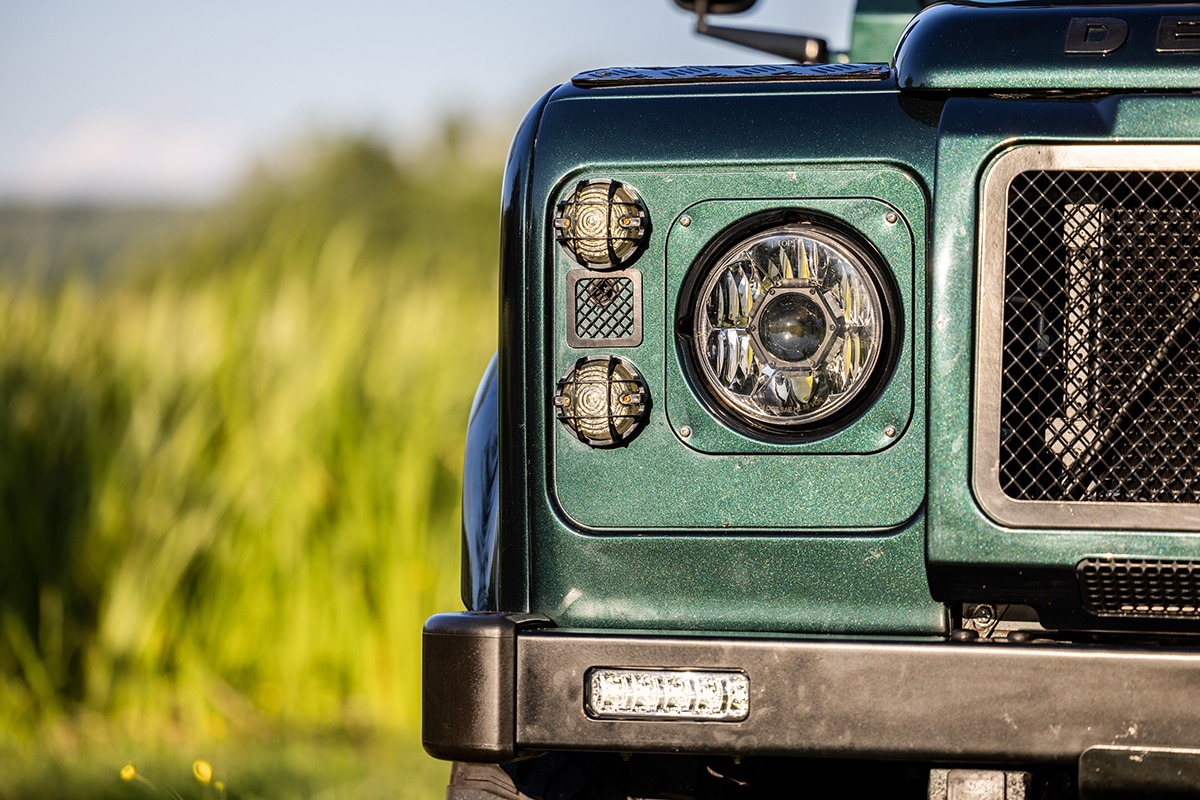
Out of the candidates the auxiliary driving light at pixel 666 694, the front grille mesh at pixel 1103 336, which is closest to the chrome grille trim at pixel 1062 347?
the front grille mesh at pixel 1103 336

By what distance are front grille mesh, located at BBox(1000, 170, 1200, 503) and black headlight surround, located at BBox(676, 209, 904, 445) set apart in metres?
0.18

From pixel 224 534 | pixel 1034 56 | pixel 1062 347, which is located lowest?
pixel 224 534

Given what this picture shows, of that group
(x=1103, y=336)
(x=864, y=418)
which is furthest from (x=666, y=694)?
(x=1103, y=336)

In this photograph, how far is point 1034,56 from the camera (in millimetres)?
1883

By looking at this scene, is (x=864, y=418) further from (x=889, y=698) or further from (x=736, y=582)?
(x=889, y=698)

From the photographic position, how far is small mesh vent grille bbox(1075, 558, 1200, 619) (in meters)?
1.81

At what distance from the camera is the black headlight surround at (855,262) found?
1956 millimetres

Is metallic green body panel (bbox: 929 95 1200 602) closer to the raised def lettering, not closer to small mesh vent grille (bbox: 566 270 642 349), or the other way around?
the raised def lettering

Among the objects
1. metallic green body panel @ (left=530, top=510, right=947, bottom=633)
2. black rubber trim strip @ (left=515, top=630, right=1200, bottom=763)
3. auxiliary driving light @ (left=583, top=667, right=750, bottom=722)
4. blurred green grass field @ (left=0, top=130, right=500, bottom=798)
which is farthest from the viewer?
blurred green grass field @ (left=0, top=130, right=500, bottom=798)

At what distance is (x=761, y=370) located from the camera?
1.97m

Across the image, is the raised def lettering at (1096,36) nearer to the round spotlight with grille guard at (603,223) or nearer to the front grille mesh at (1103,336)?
the front grille mesh at (1103,336)

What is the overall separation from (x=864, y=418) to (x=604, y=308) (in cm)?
41

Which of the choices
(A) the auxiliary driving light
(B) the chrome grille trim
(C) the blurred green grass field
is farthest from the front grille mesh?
(C) the blurred green grass field

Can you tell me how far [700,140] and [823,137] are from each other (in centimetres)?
18
